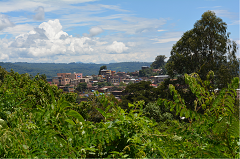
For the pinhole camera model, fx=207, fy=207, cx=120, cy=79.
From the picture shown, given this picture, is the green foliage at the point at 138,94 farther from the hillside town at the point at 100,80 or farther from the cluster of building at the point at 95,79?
the cluster of building at the point at 95,79

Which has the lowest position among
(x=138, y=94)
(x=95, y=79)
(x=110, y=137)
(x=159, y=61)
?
(x=95, y=79)

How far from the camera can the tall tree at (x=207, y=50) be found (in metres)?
13.7

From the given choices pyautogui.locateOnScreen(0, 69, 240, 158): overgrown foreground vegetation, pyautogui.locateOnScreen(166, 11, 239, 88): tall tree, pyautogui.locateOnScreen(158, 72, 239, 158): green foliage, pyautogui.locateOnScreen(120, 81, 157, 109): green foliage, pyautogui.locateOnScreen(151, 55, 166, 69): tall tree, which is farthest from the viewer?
pyautogui.locateOnScreen(151, 55, 166, 69): tall tree

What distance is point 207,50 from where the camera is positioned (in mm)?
14172

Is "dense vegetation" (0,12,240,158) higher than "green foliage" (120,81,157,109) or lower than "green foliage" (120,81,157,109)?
higher

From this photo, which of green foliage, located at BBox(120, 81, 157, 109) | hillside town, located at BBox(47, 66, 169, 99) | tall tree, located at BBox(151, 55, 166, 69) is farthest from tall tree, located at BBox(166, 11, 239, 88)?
tall tree, located at BBox(151, 55, 166, 69)

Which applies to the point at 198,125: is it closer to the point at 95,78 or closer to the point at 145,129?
the point at 145,129

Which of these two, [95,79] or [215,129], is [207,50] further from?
[95,79]

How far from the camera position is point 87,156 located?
109 cm

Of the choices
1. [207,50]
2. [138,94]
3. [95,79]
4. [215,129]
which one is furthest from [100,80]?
[215,129]

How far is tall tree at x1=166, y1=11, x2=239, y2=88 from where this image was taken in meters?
13.7

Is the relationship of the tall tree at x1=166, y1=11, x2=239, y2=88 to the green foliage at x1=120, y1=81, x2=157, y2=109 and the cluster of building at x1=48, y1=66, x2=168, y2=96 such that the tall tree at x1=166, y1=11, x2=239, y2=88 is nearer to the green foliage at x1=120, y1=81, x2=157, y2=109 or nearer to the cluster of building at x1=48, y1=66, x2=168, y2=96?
the green foliage at x1=120, y1=81, x2=157, y2=109

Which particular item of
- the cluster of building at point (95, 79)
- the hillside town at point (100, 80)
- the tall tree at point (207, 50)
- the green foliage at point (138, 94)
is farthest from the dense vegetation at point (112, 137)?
the cluster of building at point (95, 79)

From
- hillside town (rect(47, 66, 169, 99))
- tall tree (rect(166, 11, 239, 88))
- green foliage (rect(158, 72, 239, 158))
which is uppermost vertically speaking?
tall tree (rect(166, 11, 239, 88))
